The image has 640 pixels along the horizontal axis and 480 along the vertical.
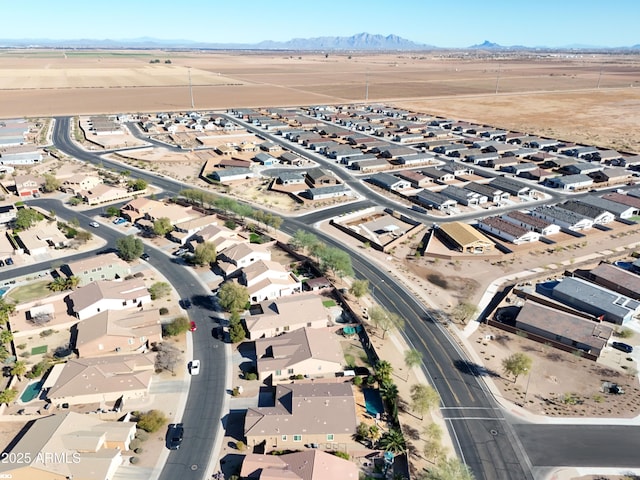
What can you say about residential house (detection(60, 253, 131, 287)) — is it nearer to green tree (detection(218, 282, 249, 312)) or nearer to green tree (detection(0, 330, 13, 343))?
green tree (detection(0, 330, 13, 343))

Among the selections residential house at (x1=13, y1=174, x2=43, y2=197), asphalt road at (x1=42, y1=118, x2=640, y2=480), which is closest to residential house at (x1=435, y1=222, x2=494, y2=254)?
asphalt road at (x1=42, y1=118, x2=640, y2=480)

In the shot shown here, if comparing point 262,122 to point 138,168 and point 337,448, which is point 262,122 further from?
point 337,448

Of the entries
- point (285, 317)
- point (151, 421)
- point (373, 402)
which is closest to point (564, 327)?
point (373, 402)

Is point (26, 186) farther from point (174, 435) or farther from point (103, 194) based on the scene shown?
point (174, 435)

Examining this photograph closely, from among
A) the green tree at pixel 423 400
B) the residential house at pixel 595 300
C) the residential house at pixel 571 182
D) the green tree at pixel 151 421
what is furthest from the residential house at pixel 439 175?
the green tree at pixel 151 421

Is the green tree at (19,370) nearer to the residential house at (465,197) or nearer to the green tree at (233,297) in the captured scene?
the green tree at (233,297)

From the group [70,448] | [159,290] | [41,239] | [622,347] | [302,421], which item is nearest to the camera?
[70,448]
